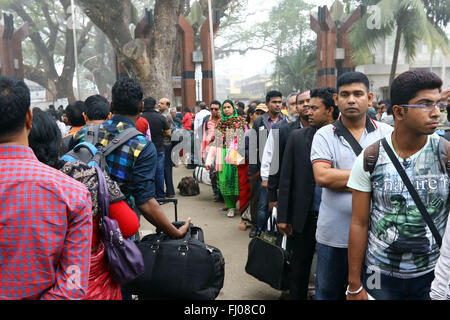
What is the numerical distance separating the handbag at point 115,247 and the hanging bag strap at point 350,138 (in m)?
1.48

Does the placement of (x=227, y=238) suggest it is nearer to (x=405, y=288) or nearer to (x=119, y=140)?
(x=119, y=140)

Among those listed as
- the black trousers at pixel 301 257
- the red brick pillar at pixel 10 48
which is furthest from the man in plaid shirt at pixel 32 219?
the red brick pillar at pixel 10 48

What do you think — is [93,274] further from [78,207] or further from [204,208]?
[204,208]

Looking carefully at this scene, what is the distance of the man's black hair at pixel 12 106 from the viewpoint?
4.22ft

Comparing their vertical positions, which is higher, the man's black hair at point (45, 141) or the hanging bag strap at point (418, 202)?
the man's black hair at point (45, 141)

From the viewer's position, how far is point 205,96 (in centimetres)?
1838

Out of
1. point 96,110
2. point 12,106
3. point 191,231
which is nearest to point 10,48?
point 96,110

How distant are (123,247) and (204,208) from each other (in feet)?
17.5

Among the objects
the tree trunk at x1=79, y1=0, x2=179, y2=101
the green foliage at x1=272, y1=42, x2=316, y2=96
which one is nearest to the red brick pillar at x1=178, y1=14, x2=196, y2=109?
the tree trunk at x1=79, y1=0, x2=179, y2=101

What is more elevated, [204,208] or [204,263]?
[204,263]

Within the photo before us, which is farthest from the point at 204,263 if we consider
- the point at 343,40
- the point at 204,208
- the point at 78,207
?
the point at 343,40

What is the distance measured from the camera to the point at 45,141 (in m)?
1.74

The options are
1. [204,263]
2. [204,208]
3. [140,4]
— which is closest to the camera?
[204,263]

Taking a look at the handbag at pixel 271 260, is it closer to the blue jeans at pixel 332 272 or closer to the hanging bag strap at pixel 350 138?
the blue jeans at pixel 332 272
